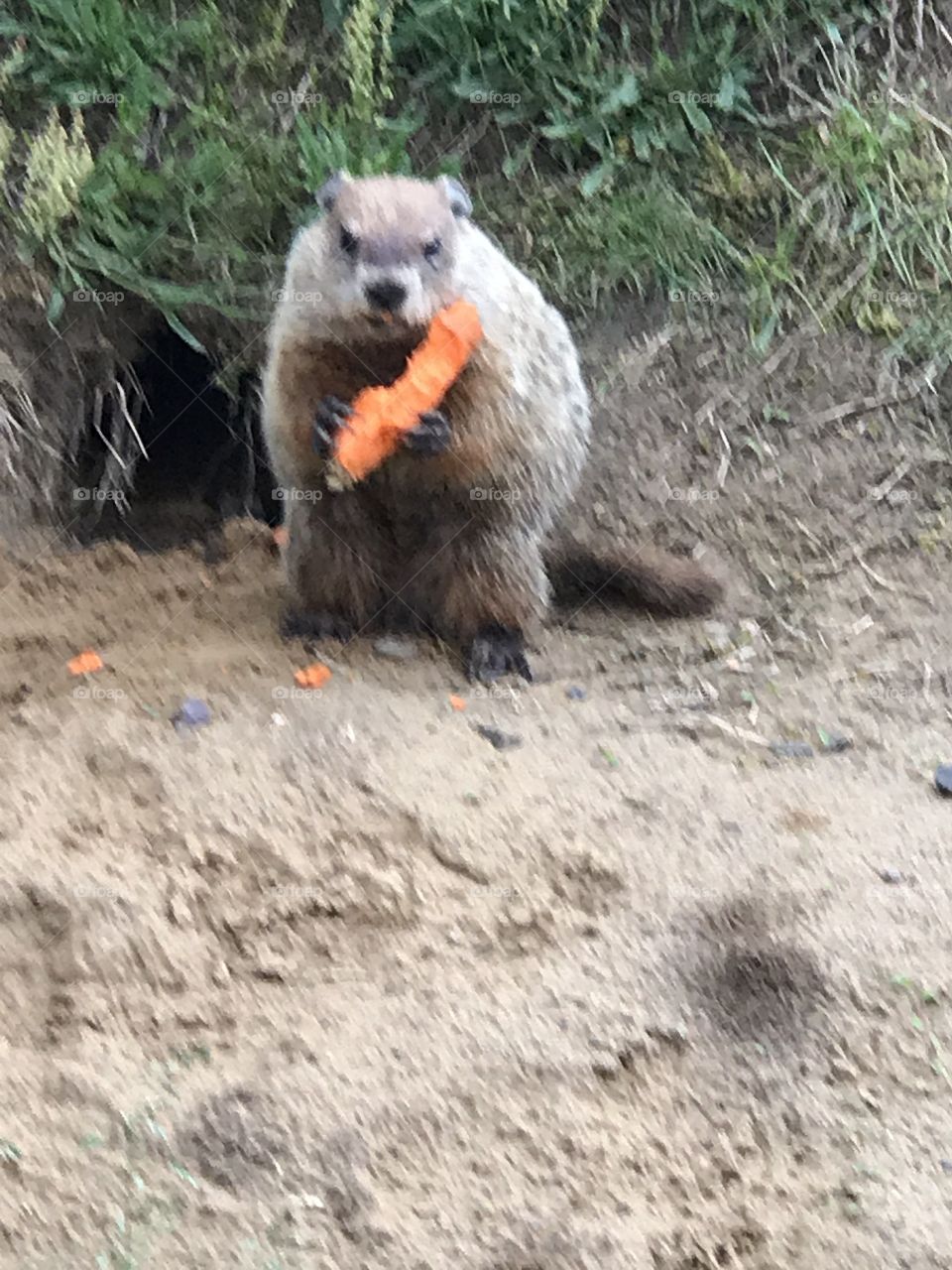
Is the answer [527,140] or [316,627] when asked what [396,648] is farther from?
[527,140]

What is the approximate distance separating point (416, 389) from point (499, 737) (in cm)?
86

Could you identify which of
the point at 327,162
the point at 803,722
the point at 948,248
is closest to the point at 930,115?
the point at 948,248

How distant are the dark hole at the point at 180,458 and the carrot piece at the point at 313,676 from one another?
4.26 ft

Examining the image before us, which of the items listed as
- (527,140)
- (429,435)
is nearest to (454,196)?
(429,435)

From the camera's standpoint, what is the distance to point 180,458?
16.1 ft

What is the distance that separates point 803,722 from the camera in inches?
126

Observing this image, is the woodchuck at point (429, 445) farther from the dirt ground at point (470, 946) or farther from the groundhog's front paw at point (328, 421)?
the dirt ground at point (470, 946)

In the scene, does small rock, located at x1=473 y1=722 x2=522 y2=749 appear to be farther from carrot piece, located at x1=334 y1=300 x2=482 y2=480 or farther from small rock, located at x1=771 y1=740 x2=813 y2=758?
carrot piece, located at x1=334 y1=300 x2=482 y2=480

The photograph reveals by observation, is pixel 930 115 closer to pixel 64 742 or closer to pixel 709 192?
pixel 709 192

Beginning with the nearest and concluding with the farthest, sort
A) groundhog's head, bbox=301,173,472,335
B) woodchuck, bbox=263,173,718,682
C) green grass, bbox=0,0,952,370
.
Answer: groundhog's head, bbox=301,173,472,335, woodchuck, bbox=263,173,718,682, green grass, bbox=0,0,952,370

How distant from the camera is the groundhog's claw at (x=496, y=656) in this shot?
3381 millimetres

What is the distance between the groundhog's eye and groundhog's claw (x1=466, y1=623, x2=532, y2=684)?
1.05 meters

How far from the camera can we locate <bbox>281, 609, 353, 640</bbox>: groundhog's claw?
3480mm

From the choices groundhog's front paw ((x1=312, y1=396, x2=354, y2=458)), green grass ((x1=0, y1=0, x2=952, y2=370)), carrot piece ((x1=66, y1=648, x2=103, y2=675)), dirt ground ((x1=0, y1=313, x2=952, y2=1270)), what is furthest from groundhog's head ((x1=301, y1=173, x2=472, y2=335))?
carrot piece ((x1=66, y1=648, x2=103, y2=675))
